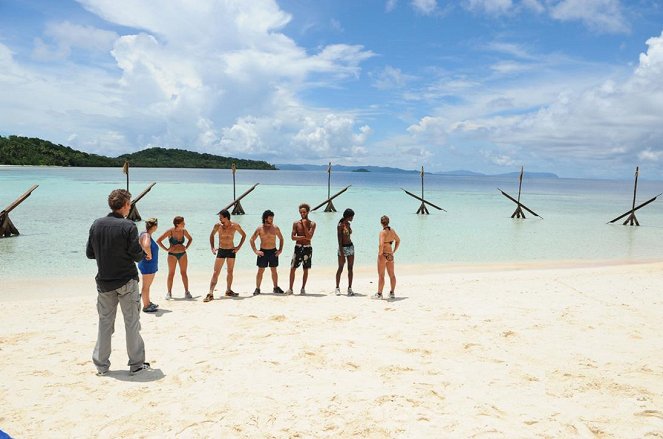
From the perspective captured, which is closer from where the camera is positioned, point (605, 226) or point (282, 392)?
point (282, 392)

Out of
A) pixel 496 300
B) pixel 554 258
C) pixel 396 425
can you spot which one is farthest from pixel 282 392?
pixel 554 258

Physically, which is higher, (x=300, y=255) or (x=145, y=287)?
(x=300, y=255)

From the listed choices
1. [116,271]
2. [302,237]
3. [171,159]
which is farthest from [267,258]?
[171,159]

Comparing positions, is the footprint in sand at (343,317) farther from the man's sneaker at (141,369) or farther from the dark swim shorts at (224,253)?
the man's sneaker at (141,369)

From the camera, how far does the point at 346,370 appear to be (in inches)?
191

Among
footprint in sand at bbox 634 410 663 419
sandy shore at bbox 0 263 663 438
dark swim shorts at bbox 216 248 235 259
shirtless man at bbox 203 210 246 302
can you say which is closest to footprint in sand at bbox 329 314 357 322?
sandy shore at bbox 0 263 663 438

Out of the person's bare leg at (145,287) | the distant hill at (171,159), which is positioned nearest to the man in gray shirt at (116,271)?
the person's bare leg at (145,287)

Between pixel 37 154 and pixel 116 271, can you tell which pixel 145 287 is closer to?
pixel 116 271

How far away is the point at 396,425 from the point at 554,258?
48.9 ft

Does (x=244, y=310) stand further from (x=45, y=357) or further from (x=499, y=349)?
(x=499, y=349)

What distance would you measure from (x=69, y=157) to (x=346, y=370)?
468ft

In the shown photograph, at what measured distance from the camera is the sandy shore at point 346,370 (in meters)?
3.77

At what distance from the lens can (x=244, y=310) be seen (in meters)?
7.41

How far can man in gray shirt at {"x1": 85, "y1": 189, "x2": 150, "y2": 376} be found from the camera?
14.0ft
